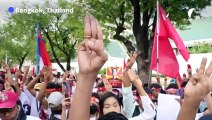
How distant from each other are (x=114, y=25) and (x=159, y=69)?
47.7 feet

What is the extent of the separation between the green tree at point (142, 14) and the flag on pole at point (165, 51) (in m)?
9.24

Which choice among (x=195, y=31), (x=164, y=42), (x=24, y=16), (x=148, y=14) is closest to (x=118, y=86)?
(x=164, y=42)

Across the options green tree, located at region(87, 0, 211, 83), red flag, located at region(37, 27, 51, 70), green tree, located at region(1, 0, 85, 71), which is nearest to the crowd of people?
red flag, located at region(37, 27, 51, 70)

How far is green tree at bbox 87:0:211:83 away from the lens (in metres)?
17.3

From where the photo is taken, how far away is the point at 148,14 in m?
18.7

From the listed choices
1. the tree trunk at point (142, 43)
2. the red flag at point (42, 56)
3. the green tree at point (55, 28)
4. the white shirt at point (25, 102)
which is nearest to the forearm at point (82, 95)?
the white shirt at point (25, 102)

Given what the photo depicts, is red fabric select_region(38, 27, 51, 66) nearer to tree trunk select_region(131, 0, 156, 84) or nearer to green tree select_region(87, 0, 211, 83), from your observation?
green tree select_region(87, 0, 211, 83)

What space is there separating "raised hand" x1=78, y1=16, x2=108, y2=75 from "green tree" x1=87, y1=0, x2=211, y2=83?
48.4 ft

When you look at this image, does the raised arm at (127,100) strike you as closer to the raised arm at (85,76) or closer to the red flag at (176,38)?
the raised arm at (85,76)

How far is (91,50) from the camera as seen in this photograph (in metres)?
2.30

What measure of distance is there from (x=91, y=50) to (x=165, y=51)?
199 inches

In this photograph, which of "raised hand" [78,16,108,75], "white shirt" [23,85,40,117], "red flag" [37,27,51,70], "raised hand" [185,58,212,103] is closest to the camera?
"raised hand" [78,16,108,75]

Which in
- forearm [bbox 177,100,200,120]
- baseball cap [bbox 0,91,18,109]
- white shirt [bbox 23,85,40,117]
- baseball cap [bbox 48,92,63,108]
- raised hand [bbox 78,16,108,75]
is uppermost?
raised hand [bbox 78,16,108,75]

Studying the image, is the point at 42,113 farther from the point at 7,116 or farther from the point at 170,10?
the point at 170,10
